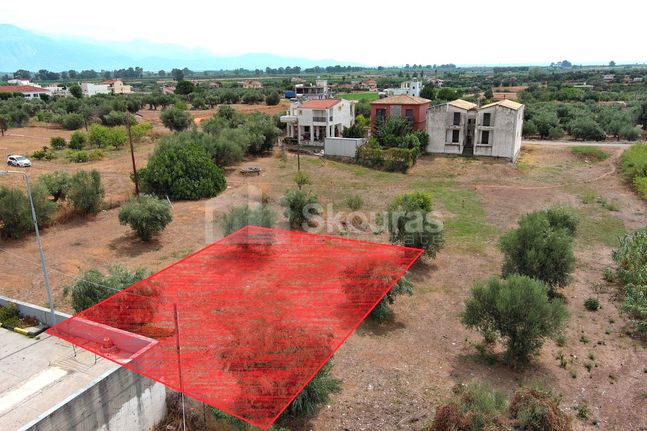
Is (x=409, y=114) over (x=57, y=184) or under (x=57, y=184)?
over

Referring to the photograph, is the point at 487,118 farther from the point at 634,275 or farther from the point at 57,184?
the point at 57,184

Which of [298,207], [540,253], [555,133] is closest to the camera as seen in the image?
[540,253]

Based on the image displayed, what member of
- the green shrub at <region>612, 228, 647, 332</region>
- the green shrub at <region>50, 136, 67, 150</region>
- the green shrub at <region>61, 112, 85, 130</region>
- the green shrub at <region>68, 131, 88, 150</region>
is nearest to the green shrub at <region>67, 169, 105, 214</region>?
the green shrub at <region>68, 131, 88, 150</region>

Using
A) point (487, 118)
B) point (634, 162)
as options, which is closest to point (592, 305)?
point (634, 162)

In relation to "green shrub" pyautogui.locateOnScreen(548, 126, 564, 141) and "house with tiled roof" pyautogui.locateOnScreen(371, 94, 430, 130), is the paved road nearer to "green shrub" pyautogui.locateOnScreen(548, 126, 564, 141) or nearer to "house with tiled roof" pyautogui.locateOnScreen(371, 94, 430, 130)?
"green shrub" pyautogui.locateOnScreen(548, 126, 564, 141)
